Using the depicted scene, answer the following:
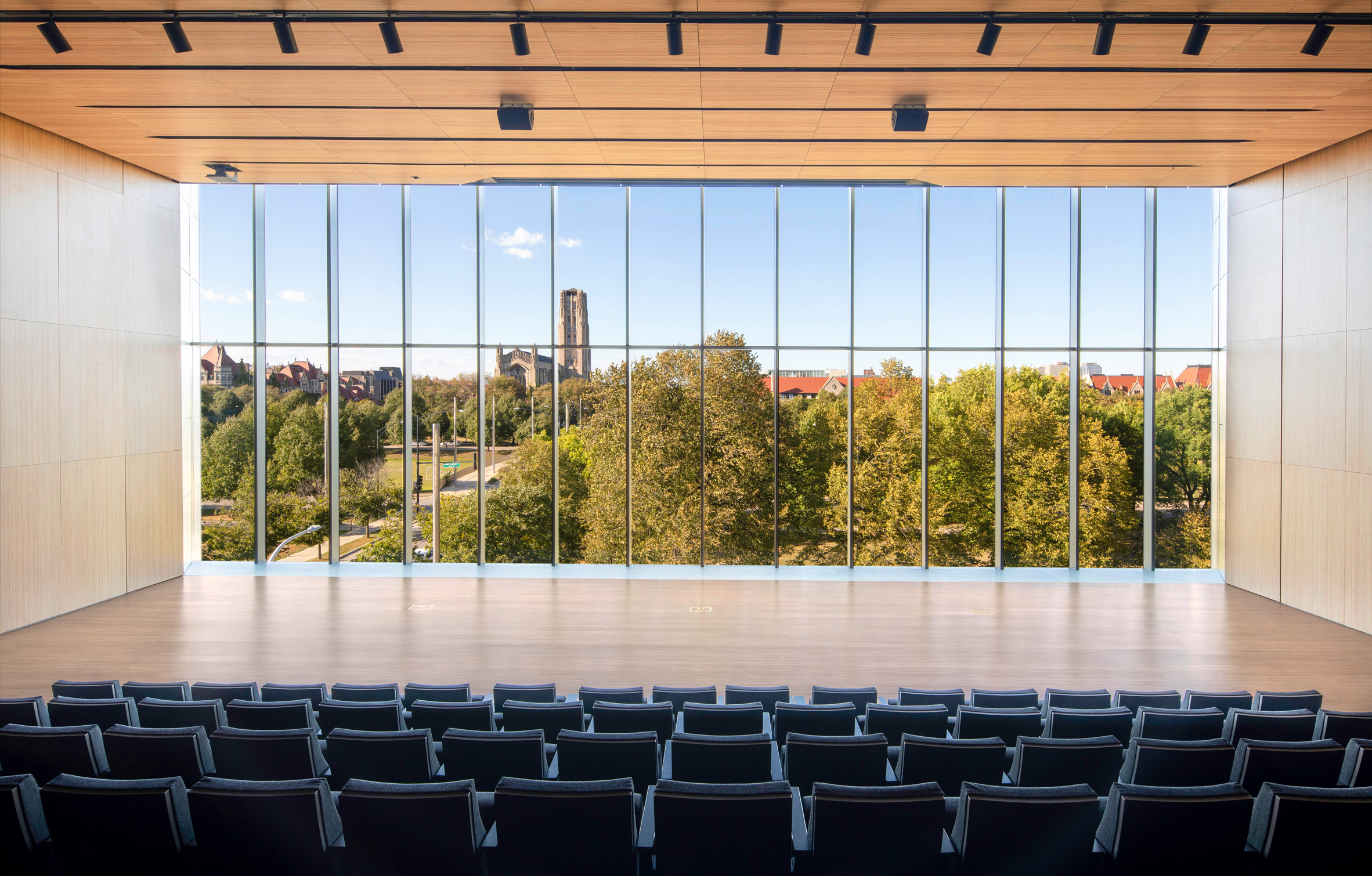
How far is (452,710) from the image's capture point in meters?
3.55

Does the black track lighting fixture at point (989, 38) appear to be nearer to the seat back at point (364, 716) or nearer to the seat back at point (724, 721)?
the seat back at point (724, 721)

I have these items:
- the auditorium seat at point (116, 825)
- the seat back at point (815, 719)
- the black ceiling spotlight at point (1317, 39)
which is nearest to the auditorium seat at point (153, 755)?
the auditorium seat at point (116, 825)

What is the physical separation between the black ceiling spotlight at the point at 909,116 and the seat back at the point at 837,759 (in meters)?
5.40

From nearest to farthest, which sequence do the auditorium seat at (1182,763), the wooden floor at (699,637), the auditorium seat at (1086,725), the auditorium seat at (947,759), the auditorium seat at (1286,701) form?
the auditorium seat at (1182,763), the auditorium seat at (947,759), the auditorium seat at (1086,725), the auditorium seat at (1286,701), the wooden floor at (699,637)

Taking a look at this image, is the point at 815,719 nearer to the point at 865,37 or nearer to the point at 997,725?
the point at 997,725

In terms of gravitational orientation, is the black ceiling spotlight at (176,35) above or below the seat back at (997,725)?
above

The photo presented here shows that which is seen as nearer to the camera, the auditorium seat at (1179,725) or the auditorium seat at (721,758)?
the auditorium seat at (721,758)

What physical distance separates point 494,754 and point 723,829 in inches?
44.4

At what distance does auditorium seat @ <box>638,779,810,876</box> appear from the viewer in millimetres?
2020

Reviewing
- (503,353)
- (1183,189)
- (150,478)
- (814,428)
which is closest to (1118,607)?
(814,428)

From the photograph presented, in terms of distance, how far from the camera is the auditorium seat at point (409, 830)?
1.98 meters

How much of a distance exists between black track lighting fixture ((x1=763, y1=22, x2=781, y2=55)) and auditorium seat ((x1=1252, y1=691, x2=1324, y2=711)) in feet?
15.8

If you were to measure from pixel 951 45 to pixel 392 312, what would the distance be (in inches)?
303

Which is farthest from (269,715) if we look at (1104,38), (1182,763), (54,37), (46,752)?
(1104,38)
